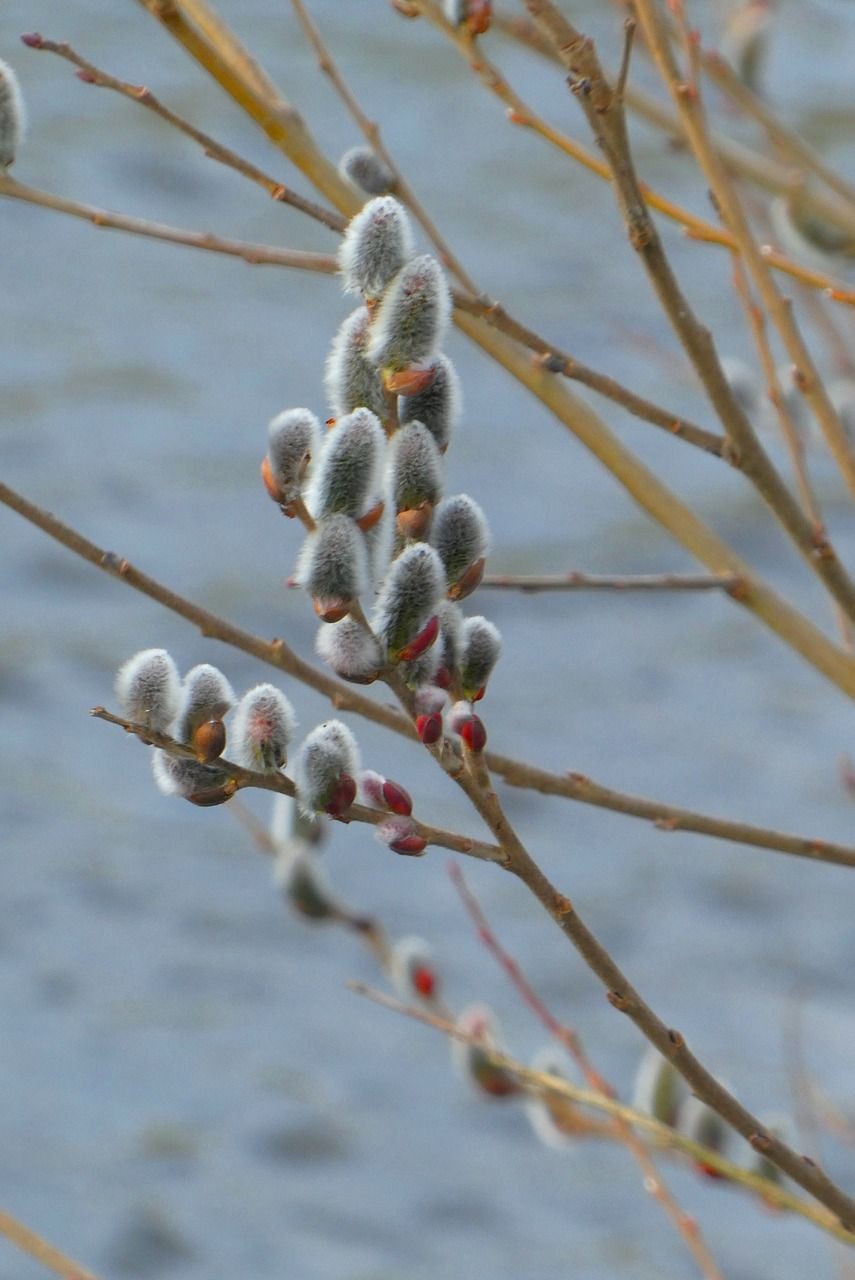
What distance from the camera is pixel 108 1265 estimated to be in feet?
10.2

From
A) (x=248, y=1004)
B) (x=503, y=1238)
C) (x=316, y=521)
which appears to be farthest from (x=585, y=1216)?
(x=316, y=521)

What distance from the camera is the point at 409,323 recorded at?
2.46 ft

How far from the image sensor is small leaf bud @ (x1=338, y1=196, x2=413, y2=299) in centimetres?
77

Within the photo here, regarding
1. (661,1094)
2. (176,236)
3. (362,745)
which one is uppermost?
(176,236)

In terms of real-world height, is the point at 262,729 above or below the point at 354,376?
A: below

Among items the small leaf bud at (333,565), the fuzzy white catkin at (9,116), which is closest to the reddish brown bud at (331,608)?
the small leaf bud at (333,565)

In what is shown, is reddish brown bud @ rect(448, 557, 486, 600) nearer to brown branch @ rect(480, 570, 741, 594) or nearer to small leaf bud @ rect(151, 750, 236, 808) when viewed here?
small leaf bud @ rect(151, 750, 236, 808)

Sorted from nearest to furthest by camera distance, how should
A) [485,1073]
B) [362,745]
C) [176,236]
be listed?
[176,236], [485,1073], [362,745]

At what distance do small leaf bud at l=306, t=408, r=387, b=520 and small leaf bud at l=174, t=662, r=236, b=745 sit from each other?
0.10 m

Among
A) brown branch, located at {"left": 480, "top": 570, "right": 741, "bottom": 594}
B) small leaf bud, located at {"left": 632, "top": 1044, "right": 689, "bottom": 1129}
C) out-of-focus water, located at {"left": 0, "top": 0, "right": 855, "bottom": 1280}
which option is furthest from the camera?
out-of-focus water, located at {"left": 0, "top": 0, "right": 855, "bottom": 1280}

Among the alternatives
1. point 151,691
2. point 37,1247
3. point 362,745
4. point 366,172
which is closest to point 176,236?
point 366,172

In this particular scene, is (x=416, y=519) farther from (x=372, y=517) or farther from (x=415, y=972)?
(x=415, y=972)

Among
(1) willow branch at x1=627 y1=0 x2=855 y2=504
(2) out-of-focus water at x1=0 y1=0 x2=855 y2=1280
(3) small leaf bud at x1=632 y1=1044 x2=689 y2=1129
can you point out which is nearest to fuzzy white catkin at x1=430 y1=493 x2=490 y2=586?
(1) willow branch at x1=627 y1=0 x2=855 y2=504

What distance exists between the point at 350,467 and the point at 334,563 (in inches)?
1.5
